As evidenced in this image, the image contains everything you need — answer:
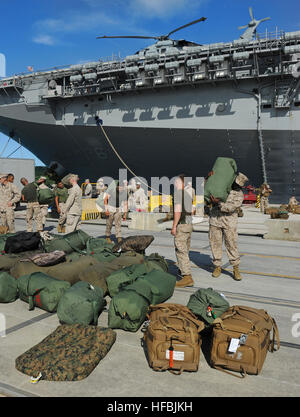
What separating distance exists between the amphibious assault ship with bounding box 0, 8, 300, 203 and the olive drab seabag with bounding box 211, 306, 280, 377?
65.5ft

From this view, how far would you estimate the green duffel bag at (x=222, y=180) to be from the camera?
6227 mm

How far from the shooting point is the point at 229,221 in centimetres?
664

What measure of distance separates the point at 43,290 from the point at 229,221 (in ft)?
12.2

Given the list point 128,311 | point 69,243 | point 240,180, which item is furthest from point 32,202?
point 128,311

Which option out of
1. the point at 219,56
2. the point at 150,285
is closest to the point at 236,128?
the point at 219,56

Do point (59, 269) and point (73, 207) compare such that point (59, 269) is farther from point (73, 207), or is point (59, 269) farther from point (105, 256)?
point (73, 207)

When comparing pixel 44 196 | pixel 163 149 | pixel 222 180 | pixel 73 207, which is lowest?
pixel 73 207

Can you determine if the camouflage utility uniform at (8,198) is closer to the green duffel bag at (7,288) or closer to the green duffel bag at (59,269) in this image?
the green duffel bag at (59,269)

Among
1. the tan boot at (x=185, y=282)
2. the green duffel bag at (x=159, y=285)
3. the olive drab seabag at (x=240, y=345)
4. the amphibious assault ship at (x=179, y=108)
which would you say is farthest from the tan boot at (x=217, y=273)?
the amphibious assault ship at (x=179, y=108)

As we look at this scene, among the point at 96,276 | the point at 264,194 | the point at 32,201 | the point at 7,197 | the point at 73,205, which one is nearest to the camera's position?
the point at 96,276

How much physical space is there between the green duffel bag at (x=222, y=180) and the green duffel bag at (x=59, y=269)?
2.67 m

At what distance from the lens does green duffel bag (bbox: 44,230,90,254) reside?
7.24m

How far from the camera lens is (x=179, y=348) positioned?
10.8ft

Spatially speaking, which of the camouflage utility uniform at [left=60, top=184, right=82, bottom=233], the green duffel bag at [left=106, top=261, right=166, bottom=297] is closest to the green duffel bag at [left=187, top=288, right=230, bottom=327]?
the green duffel bag at [left=106, top=261, right=166, bottom=297]
